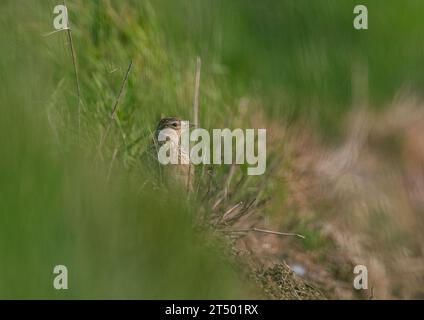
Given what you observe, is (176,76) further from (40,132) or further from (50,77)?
(40,132)

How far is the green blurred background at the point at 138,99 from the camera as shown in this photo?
173 inches

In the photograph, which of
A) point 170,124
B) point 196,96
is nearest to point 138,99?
point 170,124

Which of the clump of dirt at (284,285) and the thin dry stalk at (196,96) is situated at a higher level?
the thin dry stalk at (196,96)

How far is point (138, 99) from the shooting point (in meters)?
5.62

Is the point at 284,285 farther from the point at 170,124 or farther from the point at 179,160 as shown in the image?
the point at 170,124

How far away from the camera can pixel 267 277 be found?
5.34 meters

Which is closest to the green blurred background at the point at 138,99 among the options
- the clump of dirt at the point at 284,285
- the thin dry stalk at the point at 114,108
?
the thin dry stalk at the point at 114,108

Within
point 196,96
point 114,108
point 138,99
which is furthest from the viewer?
point 138,99

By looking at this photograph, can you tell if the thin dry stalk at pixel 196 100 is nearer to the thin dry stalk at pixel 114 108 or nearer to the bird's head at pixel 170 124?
the bird's head at pixel 170 124

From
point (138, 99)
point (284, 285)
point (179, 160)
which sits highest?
point (138, 99)

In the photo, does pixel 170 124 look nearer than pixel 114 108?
No

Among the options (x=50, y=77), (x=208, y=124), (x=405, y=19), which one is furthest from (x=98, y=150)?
(x=405, y=19)

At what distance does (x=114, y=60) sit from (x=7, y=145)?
4.89 feet

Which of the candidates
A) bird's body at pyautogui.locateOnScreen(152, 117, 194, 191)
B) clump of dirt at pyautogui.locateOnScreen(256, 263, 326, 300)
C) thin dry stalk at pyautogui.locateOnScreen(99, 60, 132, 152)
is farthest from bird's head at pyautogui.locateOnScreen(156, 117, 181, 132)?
clump of dirt at pyautogui.locateOnScreen(256, 263, 326, 300)
